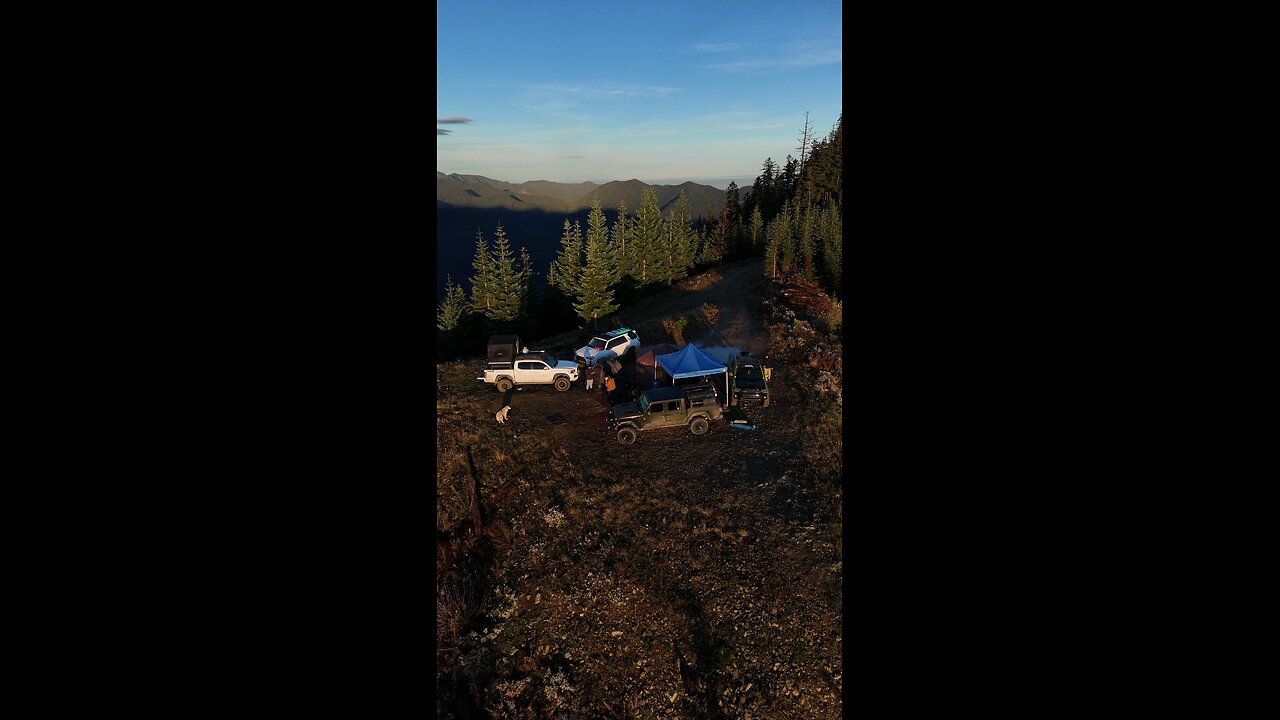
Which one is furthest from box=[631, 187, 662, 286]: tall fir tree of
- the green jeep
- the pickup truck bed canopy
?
the green jeep

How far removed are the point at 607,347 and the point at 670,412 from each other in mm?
6724

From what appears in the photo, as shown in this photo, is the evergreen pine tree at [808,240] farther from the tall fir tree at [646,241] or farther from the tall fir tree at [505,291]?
the tall fir tree at [505,291]

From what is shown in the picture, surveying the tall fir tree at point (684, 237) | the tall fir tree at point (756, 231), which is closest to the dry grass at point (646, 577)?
the tall fir tree at point (684, 237)

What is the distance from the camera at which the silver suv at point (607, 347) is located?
72.2ft

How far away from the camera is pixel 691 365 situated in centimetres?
1817

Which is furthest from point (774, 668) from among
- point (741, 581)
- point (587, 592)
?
point (587, 592)

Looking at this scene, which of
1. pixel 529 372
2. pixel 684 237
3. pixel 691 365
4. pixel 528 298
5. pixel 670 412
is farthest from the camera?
pixel 684 237

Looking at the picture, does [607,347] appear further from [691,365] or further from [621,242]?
[621,242]

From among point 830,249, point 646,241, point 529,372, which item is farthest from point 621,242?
point 529,372

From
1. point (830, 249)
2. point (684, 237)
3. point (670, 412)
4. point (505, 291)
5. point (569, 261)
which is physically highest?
point (684, 237)

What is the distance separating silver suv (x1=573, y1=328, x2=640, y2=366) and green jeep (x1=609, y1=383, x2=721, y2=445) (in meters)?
5.72
